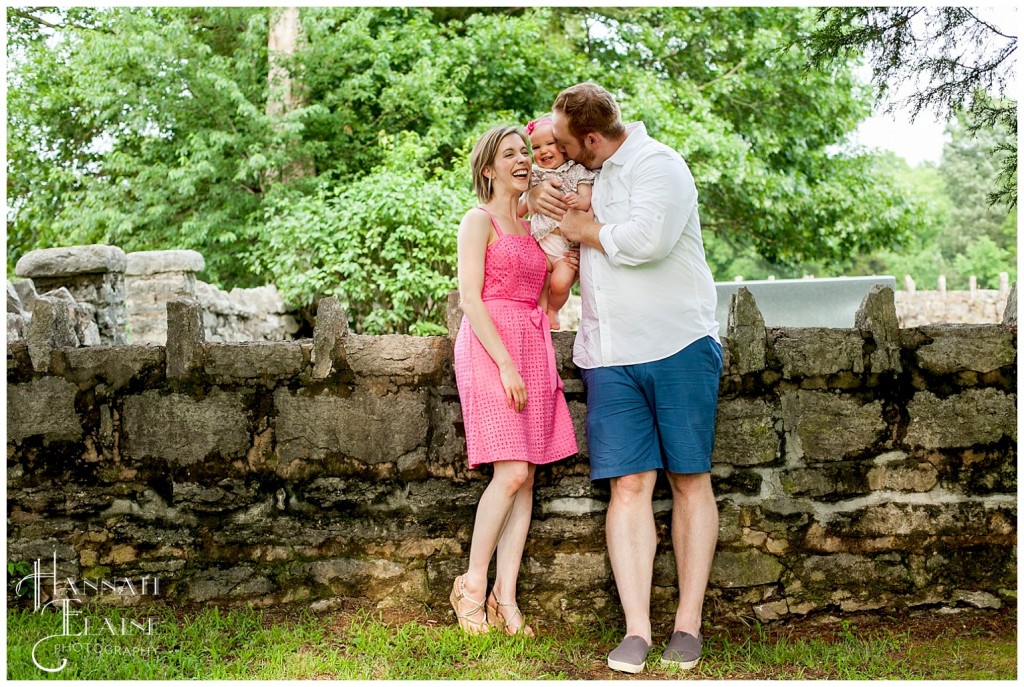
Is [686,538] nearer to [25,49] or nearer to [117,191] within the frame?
[117,191]

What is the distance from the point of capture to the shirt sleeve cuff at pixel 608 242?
2808 mm

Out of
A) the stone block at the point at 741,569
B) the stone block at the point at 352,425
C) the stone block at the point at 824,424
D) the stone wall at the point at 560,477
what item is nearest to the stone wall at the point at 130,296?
the stone wall at the point at 560,477

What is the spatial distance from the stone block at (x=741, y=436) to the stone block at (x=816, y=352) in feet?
0.65

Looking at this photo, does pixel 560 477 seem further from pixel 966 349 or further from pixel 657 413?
pixel 966 349

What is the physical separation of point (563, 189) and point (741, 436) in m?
1.08

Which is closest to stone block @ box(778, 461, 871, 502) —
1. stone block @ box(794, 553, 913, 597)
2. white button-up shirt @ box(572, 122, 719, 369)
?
stone block @ box(794, 553, 913, 597)

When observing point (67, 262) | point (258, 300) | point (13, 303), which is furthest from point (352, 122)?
point (13, 303)

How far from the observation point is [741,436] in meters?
3.15

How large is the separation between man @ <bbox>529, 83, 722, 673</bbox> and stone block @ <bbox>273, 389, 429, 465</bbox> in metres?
0.66

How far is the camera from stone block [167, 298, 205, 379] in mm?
3172

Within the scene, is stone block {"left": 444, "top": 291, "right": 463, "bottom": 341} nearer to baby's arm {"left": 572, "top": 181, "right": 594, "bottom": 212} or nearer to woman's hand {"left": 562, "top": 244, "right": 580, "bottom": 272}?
woman's hand {"left": 562, "top": 244, "right": 580, "bottom": 272}

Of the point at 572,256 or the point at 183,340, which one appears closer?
the point at 572,256

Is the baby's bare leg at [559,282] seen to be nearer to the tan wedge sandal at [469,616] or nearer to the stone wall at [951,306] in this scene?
the tan wedge sandal at [469,616]

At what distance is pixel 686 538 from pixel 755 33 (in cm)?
1117
